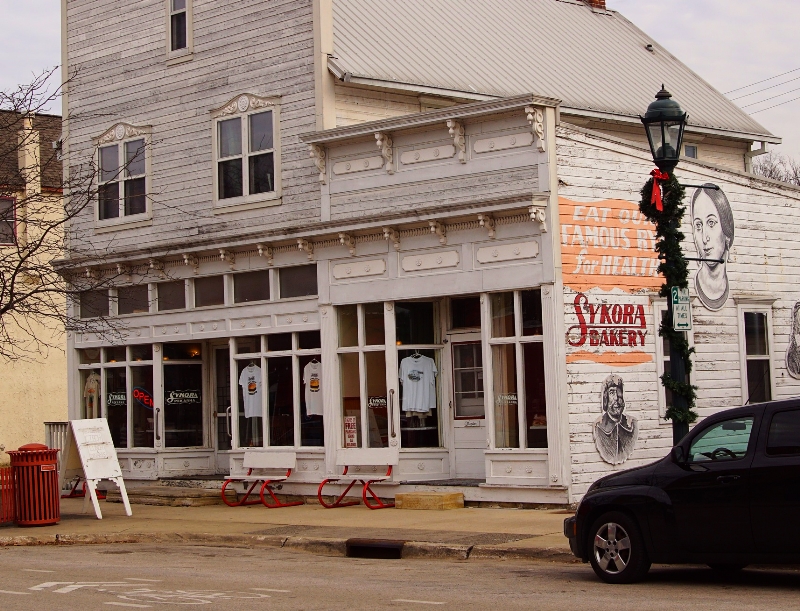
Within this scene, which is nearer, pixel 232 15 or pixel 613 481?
pixel 613 481

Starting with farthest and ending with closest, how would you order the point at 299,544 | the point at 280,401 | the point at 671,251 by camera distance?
the point at 280,401, the point at 299,544, the point at 671,251

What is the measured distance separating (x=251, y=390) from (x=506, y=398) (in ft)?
18.2

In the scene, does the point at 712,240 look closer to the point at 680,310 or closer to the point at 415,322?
the point at 415,322

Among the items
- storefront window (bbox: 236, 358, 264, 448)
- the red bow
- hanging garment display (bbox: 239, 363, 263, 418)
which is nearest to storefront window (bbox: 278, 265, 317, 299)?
storefront window (bbox: 236, 358, 264, 448)

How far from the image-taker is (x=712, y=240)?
19.9 metres

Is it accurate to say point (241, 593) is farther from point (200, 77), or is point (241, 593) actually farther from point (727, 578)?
point (200, 77)

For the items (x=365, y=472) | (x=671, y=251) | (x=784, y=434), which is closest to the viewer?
(x=784, y=434)

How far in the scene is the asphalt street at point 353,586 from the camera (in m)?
10.1

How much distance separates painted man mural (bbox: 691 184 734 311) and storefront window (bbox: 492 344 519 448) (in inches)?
147

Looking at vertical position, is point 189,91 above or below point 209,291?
above

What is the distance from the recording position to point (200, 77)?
2247 centimetres

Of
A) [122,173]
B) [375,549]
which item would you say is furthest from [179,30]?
[375,549]

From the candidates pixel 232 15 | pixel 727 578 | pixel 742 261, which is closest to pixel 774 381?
pixel 742 261

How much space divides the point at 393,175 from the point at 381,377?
10.7 feet
